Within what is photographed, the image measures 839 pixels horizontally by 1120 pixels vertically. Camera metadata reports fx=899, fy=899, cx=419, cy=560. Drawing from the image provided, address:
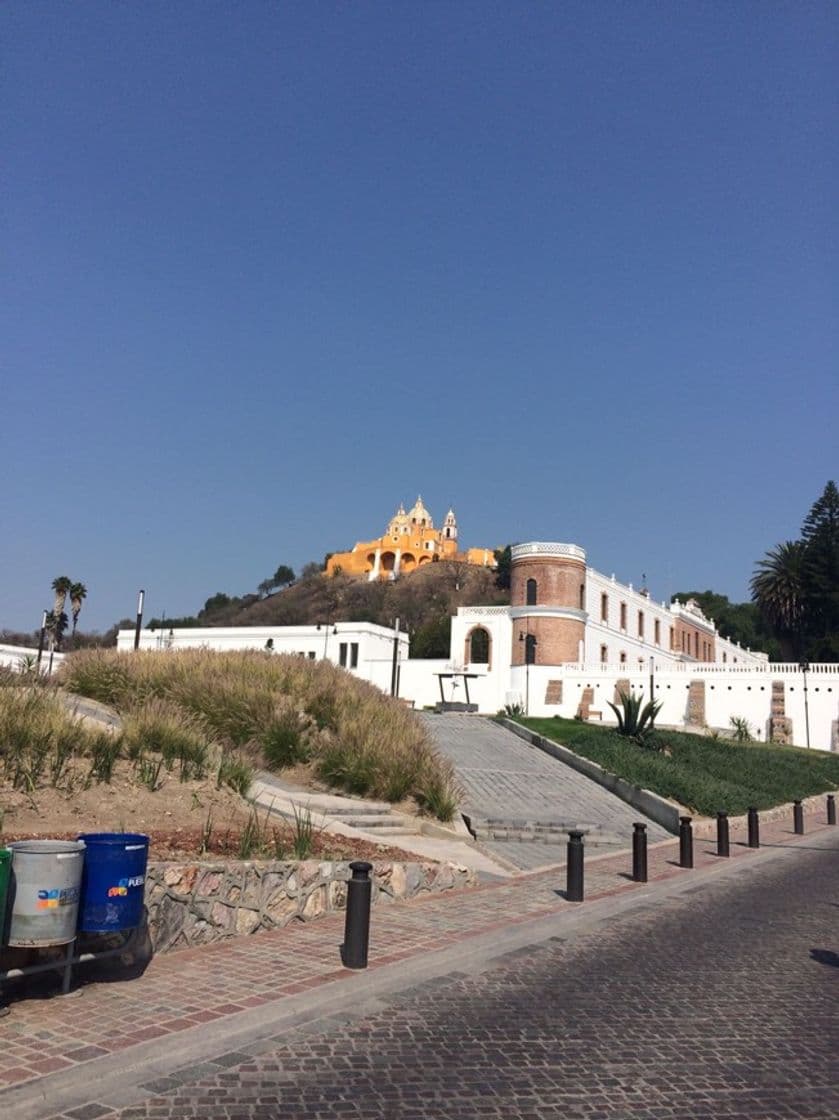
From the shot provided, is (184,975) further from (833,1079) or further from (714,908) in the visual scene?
(714,908)

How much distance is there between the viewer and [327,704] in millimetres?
18109

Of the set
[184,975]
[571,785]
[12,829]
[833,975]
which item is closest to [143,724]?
[12,829]

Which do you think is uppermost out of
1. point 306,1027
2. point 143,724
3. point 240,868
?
point 143,724

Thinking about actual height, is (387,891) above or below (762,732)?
below

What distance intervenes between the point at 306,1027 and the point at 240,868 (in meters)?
2.53

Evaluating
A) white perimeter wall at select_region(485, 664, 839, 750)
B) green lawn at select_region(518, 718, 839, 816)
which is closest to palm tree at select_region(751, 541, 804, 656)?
white perimeter wall at select_region(485, 664, 839, 750)

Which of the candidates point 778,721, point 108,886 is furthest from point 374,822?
point 778,721

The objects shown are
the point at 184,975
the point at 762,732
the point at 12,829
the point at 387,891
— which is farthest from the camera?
the point at 762,732

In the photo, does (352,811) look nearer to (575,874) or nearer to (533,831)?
(533,831)

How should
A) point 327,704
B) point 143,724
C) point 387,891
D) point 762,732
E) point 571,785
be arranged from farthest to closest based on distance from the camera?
point 762,732 < point 571,785 < point 327,704 < point 143,724 < point 387,891

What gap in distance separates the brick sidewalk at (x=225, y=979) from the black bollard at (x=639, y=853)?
0.98m

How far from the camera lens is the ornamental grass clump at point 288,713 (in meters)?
15.6

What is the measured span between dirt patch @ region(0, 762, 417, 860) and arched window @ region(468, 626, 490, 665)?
50.2 meters

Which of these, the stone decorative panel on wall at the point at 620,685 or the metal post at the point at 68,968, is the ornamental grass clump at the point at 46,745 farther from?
the stone decorative panel on wall at the point at 620,685
